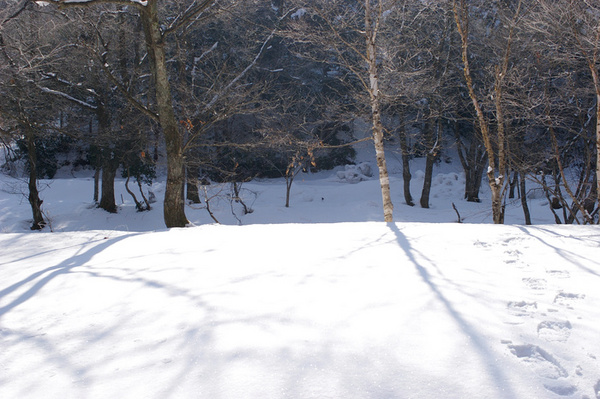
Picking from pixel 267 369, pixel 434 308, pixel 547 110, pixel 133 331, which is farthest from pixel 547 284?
pixel 547 110

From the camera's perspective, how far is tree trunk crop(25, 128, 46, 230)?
35.3 ft

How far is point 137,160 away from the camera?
14961mm

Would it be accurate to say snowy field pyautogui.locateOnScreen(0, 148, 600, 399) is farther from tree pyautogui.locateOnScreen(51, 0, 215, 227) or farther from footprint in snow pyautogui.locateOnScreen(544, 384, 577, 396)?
tree pyautogui.locateOnScreen(51, 0, 215, 227)

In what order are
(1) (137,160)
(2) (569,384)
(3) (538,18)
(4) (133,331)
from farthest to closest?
1. (1) (137,160)
2. (3) (538,18)
3. (4) (133,331)
4. (2) (569,384)

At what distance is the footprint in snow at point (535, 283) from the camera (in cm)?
267

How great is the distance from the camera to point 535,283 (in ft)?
8.98

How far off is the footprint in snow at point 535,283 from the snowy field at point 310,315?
14 millimetres

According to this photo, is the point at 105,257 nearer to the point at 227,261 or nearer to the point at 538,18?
the point at 227,261

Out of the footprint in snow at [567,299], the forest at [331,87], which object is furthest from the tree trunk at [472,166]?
the footprint in snow at [567,299]

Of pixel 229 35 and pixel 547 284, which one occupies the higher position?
pixel 229 35

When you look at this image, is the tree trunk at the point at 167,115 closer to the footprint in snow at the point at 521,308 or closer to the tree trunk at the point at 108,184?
the footprint in snow at the point at 521,308

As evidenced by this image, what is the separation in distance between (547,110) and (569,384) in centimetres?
872

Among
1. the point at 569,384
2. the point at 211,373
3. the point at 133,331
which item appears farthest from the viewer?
the point at 133,331

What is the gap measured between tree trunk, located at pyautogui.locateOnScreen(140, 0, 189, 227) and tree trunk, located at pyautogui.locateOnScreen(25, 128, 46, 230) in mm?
5952
